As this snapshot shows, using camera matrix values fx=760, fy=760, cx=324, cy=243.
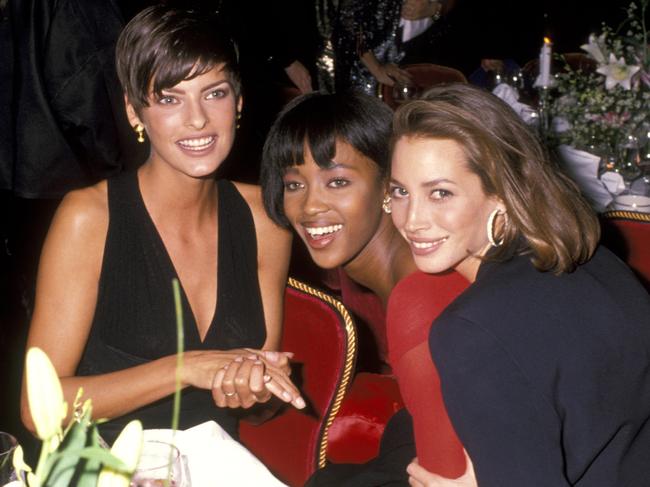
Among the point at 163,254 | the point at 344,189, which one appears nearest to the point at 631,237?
the point at 344,189

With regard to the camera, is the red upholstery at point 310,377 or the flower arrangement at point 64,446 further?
the red upholstery at point 310,377

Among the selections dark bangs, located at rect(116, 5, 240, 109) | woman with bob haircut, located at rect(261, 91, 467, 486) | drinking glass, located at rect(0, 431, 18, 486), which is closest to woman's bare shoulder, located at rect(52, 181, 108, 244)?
dark bangs, located at rect(116, 5, 240, 109)

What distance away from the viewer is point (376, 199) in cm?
211

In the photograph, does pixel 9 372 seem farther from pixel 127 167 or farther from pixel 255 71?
pixel 255 71

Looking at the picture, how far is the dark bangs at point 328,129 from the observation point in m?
2.02

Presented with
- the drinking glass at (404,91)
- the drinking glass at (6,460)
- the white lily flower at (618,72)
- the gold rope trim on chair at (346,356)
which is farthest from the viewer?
the drinking glass at (404,91)

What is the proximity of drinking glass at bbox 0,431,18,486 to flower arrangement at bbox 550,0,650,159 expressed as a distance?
8.22 feet

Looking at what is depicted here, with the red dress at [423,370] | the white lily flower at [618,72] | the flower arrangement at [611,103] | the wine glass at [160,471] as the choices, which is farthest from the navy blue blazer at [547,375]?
the white lily flower at [618,72]

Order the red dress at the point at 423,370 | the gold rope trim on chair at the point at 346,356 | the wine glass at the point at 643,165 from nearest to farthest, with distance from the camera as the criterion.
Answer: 1. the red dress at the point at 423,370
2. the gold rope trim on chair at the point at 346,356
3. the wine glass at the point at 643,165

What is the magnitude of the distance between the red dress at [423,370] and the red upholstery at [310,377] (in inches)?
7.1

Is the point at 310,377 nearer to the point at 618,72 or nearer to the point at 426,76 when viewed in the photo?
the point at 618,72

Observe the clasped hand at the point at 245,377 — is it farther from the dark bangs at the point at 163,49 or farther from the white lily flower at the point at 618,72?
the white lily flower at the point at 618,72

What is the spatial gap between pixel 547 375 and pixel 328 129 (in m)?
0.97

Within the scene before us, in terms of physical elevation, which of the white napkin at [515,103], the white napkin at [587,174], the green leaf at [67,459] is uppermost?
the green leaf at [67,459]
